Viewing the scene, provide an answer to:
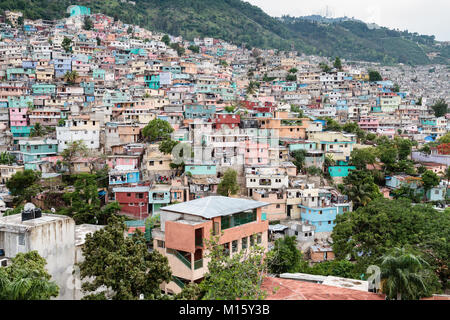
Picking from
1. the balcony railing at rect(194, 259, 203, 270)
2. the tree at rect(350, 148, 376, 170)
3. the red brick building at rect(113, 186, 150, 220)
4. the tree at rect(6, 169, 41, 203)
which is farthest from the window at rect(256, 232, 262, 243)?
the tree at rect(350, 148, 376, 170)

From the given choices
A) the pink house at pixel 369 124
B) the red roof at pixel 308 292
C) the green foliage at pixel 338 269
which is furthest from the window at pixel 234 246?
the pink house at pixel 369 124

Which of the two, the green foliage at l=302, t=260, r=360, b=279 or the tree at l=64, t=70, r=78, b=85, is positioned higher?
the tree at l=64, t=70, r=78, b=85

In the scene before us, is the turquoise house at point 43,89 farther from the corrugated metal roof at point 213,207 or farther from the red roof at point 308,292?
the red roof at point 308,292

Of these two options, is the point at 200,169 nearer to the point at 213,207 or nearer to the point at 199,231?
the point at 213,207

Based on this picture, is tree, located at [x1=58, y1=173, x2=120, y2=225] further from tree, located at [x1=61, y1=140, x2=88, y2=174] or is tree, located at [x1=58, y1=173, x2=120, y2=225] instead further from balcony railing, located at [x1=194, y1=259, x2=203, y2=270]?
balcony railing, located at [x1=194, y1=259, x2=203, y2=270]

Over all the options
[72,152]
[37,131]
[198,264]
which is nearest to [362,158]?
[72,152]

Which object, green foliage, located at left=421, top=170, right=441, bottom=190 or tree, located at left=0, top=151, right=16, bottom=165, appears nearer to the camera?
green foliage, located at left=421, top=170, right=441, bottom=190

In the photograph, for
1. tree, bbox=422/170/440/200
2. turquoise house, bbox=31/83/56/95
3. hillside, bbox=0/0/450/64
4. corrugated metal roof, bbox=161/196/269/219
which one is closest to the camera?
corrugated metal roof, bbox=161/196/269/219
